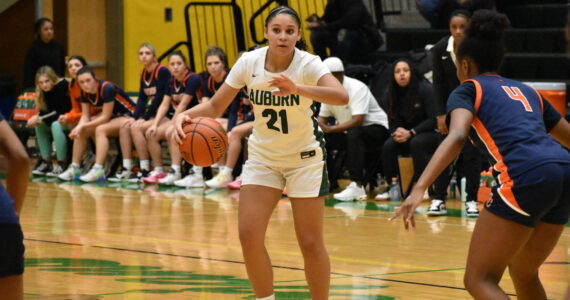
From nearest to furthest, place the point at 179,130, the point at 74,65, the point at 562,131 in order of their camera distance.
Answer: the point at 562,131 < the point at 179,130 < the point at 74,65

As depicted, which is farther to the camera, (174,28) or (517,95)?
(174,28)

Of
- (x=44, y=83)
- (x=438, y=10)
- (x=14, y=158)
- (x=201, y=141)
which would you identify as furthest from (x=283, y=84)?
(x=44, y=83)

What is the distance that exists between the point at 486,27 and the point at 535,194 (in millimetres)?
746

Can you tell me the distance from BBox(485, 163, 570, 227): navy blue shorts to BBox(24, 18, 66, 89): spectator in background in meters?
12.4

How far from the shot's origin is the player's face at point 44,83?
528 inches

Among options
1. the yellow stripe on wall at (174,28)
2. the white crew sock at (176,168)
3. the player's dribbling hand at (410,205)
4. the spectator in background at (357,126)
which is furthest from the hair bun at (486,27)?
the yellow stripe on wall at (174,28)

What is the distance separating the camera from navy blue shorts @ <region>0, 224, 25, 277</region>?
2893 millimetres

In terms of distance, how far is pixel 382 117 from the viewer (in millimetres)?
10492

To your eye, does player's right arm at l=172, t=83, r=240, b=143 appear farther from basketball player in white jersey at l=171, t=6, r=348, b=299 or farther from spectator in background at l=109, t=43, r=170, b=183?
spectator in background at l=109, t=43, r=170, b=183

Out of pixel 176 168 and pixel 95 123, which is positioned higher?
pixel 95 123

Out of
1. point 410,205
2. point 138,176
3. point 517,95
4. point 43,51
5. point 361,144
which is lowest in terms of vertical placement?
point 138,176

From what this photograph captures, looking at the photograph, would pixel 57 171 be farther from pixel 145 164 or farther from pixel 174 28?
pixel 174 28

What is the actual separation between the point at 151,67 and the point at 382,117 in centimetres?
369

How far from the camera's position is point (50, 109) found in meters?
13.6
